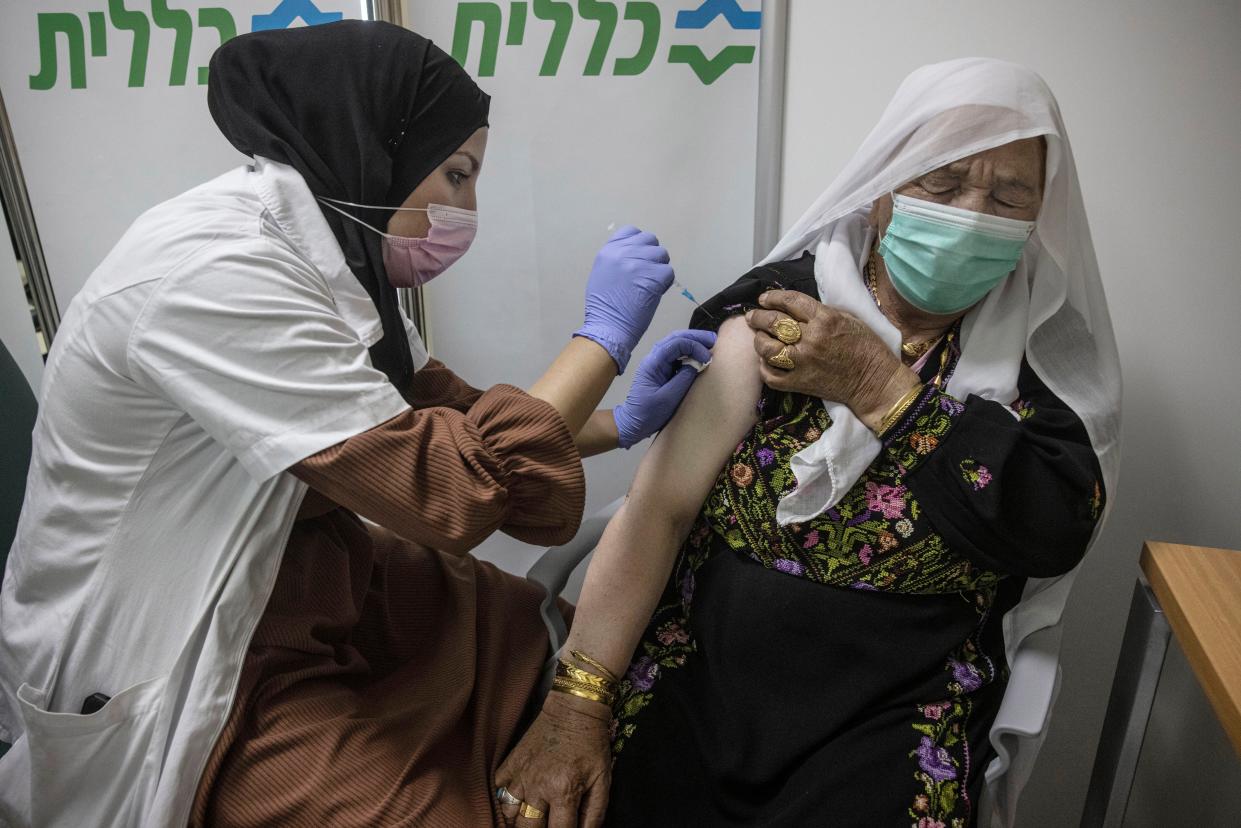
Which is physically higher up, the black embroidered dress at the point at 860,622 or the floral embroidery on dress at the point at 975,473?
the floral embroidery on dress at the point at 975,473

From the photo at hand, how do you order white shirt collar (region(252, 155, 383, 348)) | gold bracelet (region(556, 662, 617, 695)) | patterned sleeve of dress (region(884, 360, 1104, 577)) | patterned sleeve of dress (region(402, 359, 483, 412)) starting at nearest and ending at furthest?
white shirt collar (region(252, 155, 383, 348))
patterned sleeve of dress (region(884, 360, 1104, 577))
gold bracelet (region(556, 662, 617, 695))
patterned sleeve of dress (region(402, 359, 483, 412))

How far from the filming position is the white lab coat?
1.00 m

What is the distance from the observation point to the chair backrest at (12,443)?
1.40 m

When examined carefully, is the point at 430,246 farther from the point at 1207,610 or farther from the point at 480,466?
the point at 1207,610

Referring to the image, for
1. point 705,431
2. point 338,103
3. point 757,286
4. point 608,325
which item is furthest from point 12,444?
point 757,286

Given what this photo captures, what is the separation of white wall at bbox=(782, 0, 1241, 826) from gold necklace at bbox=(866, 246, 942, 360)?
0.43 meters

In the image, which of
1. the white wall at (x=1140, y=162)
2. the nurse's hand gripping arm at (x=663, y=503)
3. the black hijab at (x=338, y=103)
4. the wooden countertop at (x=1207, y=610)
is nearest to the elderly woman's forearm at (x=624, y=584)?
the nurse's hand gripping arm at (x=663, y=503)

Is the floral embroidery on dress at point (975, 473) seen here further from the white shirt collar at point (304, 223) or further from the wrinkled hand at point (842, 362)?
the white shirt collar at point (304, 223)

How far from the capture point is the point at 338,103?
45.9 inches

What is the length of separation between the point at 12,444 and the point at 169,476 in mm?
552

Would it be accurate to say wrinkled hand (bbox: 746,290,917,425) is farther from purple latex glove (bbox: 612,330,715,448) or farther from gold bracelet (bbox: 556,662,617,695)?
gold bracelet (bbox: 556,662,617,695)

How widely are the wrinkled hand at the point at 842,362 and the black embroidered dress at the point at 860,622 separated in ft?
0.20

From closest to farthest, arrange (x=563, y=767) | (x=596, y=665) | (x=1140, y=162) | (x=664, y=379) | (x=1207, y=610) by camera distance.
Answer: (x=1207, y=610) < (x=563, y=767) < (x=596, y=665) < (x=664, y=379) < (x=1140, y=162)

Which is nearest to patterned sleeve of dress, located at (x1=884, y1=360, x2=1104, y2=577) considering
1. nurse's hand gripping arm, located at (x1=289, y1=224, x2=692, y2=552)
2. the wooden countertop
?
the wooden countertop
